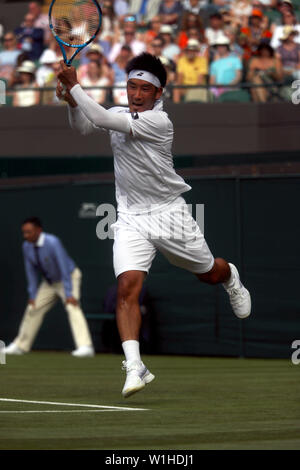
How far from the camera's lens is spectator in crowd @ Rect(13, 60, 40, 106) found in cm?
2033

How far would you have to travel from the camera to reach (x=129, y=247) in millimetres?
8875

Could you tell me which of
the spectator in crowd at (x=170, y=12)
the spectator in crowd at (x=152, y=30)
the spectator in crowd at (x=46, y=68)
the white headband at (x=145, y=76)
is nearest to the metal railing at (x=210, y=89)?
the spectator in crowd at (x=46, y=68)

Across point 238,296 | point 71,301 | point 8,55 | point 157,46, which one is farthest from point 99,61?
point 238,296

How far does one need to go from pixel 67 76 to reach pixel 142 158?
0.90m

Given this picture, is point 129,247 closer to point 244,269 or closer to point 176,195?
point 176,195

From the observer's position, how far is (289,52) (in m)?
18.3

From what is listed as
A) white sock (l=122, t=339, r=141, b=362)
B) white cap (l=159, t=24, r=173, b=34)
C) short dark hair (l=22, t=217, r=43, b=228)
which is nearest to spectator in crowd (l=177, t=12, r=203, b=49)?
white cap (l=159, t=24, r=173, b=34)

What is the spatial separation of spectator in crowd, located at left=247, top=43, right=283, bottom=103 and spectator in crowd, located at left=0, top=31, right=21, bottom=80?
4.59 m

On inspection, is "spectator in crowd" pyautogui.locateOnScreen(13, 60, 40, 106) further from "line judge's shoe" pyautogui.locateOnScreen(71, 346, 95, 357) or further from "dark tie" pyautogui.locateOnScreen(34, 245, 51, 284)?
"line judge's shoe" pyautogui.locateOnScreen(71, 346, 95, 357)

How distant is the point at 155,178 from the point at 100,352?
8.29 meters

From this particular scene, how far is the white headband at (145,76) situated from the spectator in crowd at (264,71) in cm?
930

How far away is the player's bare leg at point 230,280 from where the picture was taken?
9688mm

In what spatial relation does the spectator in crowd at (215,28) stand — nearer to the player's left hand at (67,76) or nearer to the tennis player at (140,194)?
the tennis player at (140,194)

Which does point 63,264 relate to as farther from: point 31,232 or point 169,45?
point 169,45
